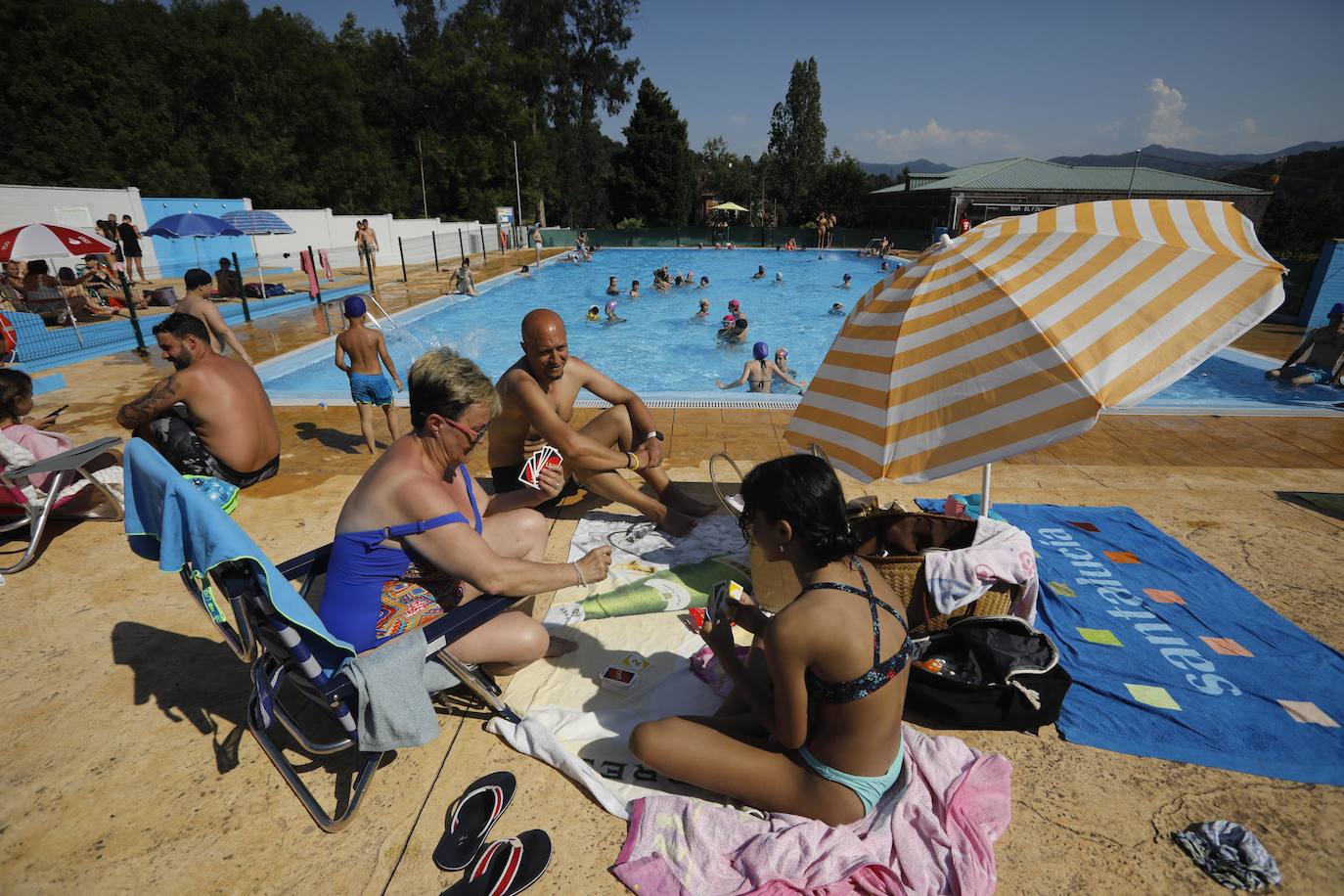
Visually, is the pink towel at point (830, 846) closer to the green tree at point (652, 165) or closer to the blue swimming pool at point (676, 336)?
the blue swimming pool at point (676, 336)

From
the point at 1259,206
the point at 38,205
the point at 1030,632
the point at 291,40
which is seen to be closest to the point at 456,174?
the point at 291,40

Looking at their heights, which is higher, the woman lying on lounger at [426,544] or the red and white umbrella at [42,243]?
the red and white umbrella at [42,243]

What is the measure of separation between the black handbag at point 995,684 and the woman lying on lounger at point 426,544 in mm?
1574

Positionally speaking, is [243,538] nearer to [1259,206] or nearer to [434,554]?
[434,554]

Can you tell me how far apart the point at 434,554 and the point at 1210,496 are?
5585 mm

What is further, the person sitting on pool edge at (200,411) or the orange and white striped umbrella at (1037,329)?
the person sitting on pool edge at (200,411)

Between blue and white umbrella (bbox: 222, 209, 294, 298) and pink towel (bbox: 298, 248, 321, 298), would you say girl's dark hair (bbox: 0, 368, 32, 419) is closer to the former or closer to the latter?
pink towel (bbox: 298, 248, 321, 298)

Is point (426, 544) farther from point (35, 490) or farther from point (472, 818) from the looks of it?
point (35, 490)

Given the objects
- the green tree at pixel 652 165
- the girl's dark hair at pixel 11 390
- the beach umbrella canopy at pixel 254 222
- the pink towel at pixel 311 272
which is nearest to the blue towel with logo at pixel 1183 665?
the girl's dark hair at pixel 11 390

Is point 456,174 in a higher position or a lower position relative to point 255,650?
higher

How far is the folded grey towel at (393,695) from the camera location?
2.34 meters

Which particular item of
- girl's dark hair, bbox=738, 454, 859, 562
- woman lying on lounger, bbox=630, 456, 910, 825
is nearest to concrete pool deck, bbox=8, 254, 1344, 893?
woman lying on lounger, bbox=630, 456, 910, 825

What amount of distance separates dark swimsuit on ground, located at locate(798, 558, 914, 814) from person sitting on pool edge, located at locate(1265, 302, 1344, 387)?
10479 mm

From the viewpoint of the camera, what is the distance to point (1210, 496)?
4906 millimetres
